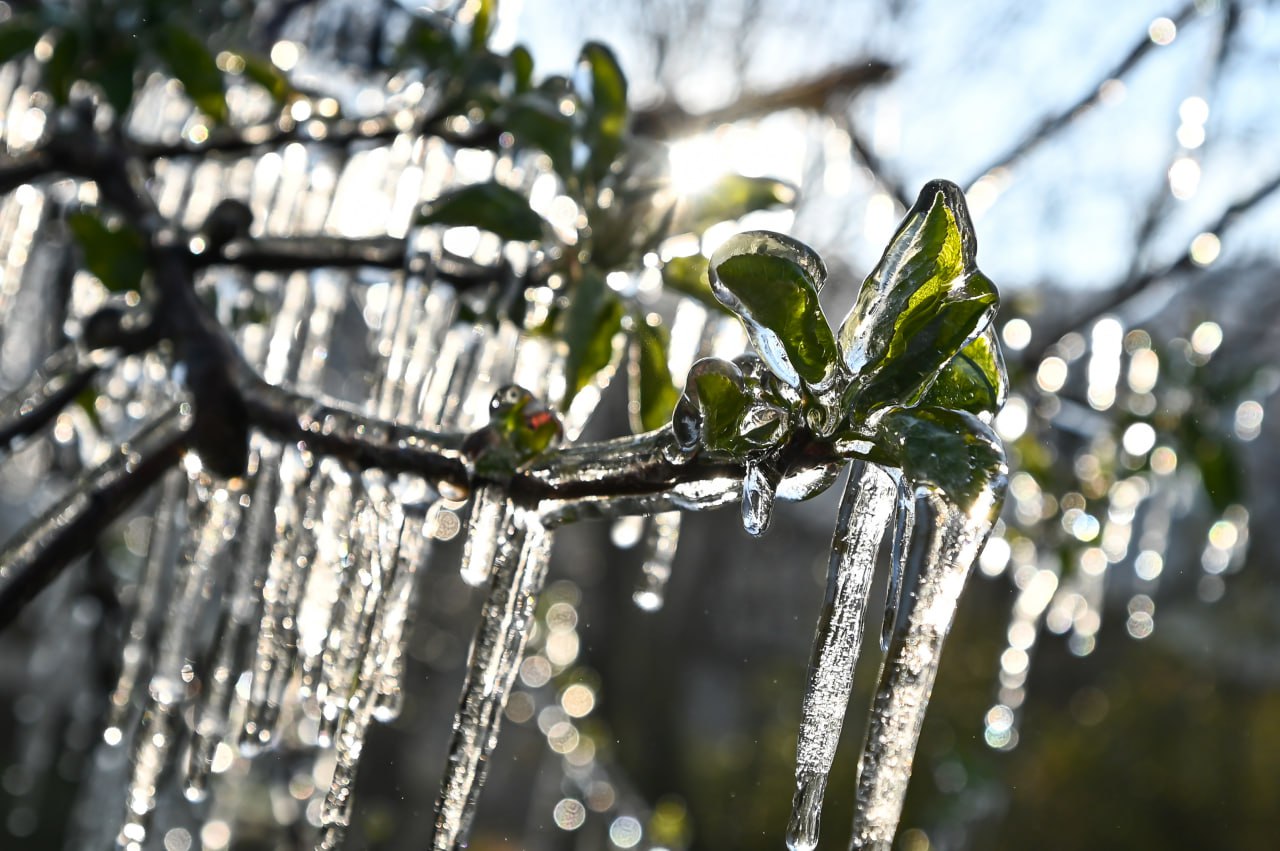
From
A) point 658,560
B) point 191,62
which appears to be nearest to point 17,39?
point 191,62

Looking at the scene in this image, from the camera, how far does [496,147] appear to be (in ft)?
3.29

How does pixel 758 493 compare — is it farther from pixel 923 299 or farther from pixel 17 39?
pixel 17 39

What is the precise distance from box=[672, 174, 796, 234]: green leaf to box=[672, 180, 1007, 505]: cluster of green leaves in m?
0.28

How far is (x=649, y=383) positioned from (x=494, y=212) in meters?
0.14

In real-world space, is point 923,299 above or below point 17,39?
below

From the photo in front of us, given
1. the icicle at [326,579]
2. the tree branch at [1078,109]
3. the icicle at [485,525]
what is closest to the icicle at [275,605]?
the icicle at [326,579]

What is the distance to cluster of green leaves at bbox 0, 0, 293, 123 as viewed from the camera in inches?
36.7

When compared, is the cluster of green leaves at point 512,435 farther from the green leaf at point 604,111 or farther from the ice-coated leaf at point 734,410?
the green leaf at point 604,111

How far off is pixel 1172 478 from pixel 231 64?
1.40 meters

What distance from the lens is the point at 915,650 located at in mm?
333

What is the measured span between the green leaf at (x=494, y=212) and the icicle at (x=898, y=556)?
1.12 ft

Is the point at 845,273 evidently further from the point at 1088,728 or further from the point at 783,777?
the point at 1088,728

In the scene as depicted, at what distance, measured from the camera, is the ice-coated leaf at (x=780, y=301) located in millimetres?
360

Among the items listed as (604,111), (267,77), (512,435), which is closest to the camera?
(512,435)
